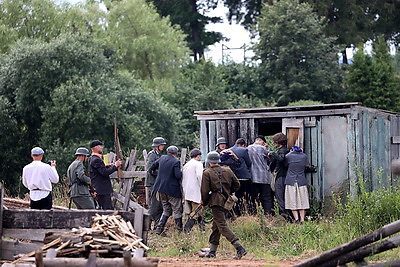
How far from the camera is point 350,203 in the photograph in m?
14.8

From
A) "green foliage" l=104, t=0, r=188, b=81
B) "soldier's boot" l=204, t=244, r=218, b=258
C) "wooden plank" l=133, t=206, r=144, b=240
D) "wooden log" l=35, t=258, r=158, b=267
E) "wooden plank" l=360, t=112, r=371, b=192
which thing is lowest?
"soldier's boot" l=204, t=244, r=218, b=258

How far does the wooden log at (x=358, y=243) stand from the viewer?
381 inches

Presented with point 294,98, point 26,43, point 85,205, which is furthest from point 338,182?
point 294,98

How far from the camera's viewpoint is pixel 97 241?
978cm

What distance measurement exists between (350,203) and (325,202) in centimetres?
346

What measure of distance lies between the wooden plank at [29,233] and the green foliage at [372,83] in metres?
28.1

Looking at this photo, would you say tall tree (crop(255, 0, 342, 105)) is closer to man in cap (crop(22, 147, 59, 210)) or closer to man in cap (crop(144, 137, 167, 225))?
man in cap (crop(144, 137, 167, 225))

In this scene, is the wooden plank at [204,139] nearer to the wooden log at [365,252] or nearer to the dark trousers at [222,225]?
the dark trousers at [222,225]

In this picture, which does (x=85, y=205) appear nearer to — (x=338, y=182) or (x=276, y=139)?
(x=276, y=139)

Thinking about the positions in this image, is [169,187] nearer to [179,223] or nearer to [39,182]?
[179,223]

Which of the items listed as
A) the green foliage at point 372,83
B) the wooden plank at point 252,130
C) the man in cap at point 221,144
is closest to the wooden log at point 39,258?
the man in cap at point 221,144

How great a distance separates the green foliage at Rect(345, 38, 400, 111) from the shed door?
19039 millimetres

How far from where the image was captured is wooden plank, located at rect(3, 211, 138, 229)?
35.0 ft

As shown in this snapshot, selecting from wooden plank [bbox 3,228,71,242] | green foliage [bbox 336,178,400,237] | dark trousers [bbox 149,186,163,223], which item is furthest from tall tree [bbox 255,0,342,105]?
wooden plank [bbox 3,228,71,242]
